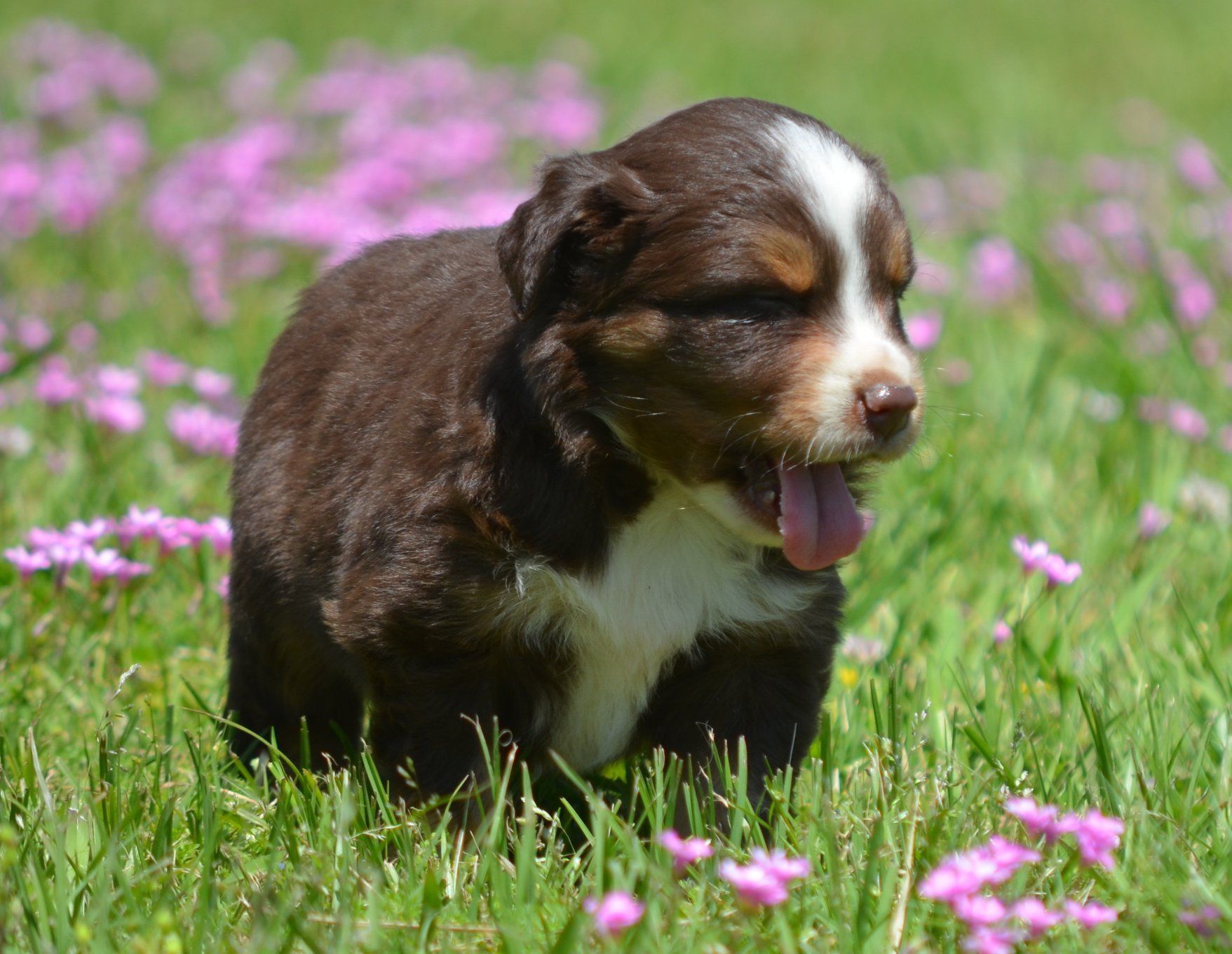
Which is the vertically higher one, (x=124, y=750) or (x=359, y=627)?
(x=359, y=627)

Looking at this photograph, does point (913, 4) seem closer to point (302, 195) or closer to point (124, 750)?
point (302, 195)

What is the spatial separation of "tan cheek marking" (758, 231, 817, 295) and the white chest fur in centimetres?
42

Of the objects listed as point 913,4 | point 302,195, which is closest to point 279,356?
point 302,195

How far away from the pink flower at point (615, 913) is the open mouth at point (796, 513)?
77 centimetres

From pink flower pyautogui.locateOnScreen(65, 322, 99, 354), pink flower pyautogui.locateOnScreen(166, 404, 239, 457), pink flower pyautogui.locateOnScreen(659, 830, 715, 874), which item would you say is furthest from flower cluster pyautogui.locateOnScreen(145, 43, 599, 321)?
pink flower pyautogui.locateOnScreen(659, 830, 715, 874)

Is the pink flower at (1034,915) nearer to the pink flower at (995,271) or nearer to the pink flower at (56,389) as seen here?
the pink flower at (56,389)

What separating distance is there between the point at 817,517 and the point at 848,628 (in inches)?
42.8

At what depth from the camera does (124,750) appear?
2.71 metres

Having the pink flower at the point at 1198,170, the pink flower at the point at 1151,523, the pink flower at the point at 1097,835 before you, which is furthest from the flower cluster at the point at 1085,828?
the pink flower at the point at 1198,170

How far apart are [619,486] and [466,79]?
18.0ft

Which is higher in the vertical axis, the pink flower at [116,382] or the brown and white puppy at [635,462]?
the brown and white puppy at [635,462]

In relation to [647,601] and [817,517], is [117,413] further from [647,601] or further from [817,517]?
[817,517]

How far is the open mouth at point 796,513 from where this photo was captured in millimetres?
2564

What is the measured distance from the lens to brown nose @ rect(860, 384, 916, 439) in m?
2.43
